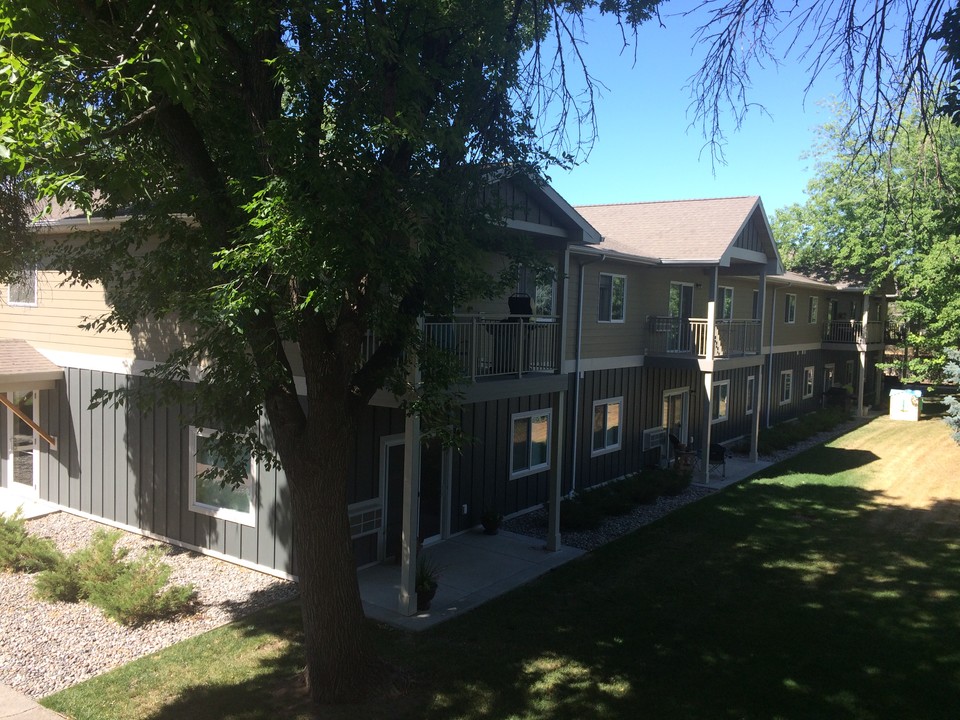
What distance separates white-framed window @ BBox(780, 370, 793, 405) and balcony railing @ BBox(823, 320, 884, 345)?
16.1ft

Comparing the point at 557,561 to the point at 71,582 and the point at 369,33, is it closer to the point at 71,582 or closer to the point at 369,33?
the point at 71,582

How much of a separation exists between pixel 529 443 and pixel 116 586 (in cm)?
783

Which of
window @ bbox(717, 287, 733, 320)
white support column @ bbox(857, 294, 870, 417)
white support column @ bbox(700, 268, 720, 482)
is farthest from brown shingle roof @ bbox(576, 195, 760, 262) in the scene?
white support column @ bbox(857, 294, 870, 417)

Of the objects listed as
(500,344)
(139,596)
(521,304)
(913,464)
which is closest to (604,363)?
(521,304)

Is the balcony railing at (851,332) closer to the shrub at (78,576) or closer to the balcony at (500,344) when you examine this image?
the balcony at (500,344)

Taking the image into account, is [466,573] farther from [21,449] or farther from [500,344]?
[21,449]

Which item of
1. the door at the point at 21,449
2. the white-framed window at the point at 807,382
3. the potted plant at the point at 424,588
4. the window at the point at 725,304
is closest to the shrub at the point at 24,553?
the door at the point at 21,449

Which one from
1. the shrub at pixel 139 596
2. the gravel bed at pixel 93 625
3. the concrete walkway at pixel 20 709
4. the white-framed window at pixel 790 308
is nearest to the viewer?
the concrete walkway at pixel 20 709

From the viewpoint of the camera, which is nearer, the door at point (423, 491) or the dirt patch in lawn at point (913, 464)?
the door at point (423, 491)

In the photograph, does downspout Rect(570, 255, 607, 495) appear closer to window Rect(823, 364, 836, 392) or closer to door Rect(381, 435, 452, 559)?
door Rect(381, 435, 452, 559)

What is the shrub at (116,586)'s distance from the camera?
9.04 metres

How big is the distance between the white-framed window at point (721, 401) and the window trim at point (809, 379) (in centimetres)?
953

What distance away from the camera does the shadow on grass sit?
7266 millimetres

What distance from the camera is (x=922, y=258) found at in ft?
84.5
